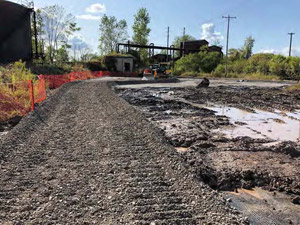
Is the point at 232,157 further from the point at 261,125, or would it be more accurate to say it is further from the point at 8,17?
the point at 8,17

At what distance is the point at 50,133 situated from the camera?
679cm

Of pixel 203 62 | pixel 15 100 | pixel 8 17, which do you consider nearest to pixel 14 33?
pixel 8 17

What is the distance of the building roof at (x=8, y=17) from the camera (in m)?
25.5

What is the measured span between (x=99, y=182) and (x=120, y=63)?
4566 cm

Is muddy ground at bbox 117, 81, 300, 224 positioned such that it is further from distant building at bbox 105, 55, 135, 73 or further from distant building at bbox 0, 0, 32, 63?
distant building at bbox 105, 55, 135, 73

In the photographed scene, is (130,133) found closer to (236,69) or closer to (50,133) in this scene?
(50,133)

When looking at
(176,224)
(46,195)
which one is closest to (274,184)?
(176,224)

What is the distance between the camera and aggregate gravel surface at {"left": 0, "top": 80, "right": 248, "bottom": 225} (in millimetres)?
3168

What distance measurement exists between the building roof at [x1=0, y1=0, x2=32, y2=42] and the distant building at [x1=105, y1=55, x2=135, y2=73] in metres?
20.5

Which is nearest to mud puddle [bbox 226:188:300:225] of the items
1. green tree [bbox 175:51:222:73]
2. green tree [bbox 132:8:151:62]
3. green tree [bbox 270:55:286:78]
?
green tree [bbox 270:55:286:78]

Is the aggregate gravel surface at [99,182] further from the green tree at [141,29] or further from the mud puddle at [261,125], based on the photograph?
the green tree at [141,29]

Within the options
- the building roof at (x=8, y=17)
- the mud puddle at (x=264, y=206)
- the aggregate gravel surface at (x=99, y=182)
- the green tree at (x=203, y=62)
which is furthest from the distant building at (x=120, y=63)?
the mud puddle at (x=264, y=206)

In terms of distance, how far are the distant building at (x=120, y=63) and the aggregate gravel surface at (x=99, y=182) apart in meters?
41.8

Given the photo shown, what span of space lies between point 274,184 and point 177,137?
312 cm
